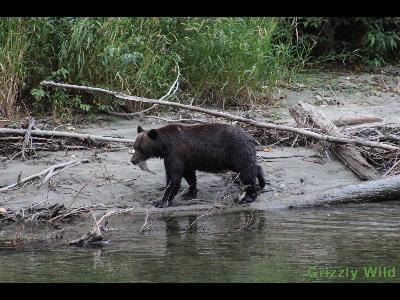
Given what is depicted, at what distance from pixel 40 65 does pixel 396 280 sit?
7539 mm

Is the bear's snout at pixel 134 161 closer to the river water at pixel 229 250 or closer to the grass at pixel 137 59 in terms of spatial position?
the river water at pixel 229 250

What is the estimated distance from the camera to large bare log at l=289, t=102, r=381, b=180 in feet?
34.5

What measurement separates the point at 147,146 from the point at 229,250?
240 centimetres

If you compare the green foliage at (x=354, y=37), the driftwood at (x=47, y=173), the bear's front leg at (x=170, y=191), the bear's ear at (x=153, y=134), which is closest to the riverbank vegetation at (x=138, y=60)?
the green foliage at (x=354, y=37)

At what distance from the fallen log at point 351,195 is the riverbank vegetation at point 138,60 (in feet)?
12.7

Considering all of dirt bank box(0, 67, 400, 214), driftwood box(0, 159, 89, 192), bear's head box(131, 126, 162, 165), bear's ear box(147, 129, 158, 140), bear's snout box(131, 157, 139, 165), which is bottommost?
dirt bank box(0, 67, 400, 214)

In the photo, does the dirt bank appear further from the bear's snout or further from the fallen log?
the bear's snout

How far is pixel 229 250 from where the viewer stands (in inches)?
306

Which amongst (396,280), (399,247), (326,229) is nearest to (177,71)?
(326,229)

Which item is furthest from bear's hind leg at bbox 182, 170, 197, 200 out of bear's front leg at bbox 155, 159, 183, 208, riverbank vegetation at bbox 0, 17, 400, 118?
riverbank vegetation at bbox 0, 17, 400, 118

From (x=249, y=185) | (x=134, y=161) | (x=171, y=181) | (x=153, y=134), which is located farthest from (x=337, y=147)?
(x=134, y=161)

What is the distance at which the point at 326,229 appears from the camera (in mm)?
8633

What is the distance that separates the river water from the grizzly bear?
48 cm

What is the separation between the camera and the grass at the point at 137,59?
1223cm
